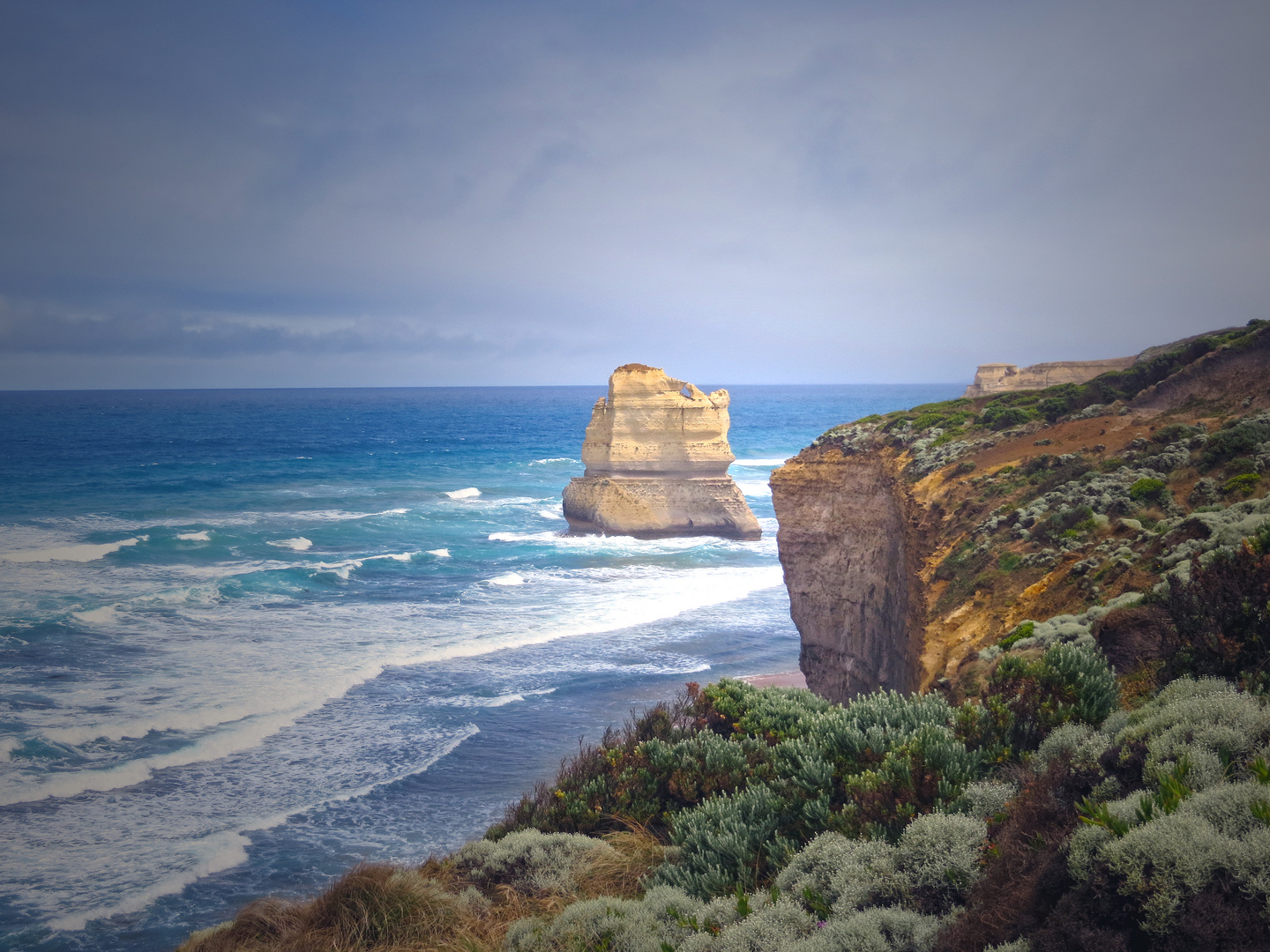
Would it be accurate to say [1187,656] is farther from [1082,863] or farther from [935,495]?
[935,495]

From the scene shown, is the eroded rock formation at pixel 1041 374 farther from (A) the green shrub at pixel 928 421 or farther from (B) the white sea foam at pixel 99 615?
(B) the white sea foam at pixel 99 615

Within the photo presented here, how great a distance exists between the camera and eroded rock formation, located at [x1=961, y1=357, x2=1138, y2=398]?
47.5 meters

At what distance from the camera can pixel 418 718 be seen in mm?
20797

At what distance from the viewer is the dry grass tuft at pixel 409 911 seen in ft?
22.5

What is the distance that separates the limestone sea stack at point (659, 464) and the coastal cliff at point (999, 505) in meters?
22.9

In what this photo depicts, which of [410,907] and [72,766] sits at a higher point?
[410,907]

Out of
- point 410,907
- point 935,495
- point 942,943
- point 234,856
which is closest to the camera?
point 942,943

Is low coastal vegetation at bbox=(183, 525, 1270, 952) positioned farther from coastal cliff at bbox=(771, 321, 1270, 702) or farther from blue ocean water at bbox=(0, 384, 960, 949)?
blue ocean water at bbox=(0, 384, 960, 949)

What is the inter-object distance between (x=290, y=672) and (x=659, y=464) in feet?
91.0

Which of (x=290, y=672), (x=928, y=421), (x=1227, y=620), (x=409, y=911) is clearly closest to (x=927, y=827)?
(x=1227, y=620)

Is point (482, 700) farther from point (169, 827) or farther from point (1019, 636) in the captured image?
point (1019, 636)

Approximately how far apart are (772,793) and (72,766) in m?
18.3

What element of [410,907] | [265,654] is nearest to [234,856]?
[410,907]

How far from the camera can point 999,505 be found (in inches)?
567
